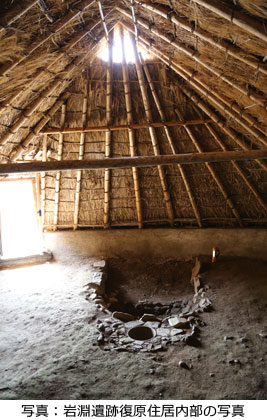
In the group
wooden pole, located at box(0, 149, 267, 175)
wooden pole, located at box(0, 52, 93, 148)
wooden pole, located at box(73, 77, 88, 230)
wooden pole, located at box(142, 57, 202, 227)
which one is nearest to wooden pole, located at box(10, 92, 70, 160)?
wooden pole, located at box(73, 77, 88, 230)

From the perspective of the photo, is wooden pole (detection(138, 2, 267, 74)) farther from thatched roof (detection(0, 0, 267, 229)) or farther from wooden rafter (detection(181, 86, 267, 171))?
wooden rafter (detection(181, 86, 267, 171))

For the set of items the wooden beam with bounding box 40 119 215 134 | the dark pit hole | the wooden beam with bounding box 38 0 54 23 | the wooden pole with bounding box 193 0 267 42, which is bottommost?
the dark pit hole

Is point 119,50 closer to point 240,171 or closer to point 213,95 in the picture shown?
point 213,95

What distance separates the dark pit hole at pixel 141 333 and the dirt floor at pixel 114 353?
0.54 meters

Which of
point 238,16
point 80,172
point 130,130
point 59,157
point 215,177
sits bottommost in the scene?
point 215,177

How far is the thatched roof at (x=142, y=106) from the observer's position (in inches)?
117

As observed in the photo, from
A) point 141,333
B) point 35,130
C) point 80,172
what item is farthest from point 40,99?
point 141,333

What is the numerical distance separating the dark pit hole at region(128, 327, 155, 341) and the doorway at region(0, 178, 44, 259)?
160 inches

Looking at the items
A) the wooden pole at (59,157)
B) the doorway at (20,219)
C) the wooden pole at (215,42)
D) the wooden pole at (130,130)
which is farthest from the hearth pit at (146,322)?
the wooden pole at (215,42)

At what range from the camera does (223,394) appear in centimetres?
285

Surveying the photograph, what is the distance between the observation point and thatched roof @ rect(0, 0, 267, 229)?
298cm

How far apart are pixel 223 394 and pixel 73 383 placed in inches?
61.4

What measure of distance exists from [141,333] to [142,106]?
4.58 metres

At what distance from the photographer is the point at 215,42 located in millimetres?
2977
